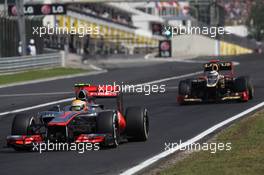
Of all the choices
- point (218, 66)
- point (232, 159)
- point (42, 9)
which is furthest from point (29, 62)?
point (232, 159)

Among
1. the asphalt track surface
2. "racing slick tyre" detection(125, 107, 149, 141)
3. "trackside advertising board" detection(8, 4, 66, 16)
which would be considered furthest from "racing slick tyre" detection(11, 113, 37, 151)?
"trackside advertising board" detection(8, 4, 66, 16)

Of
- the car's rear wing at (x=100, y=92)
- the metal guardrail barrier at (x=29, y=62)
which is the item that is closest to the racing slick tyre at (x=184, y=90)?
the car's rear wing at (x=100, y=92)

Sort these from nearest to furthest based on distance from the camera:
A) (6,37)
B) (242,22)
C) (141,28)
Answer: (6,37), (141,28), (242,22)

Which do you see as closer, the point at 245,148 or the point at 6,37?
the point at 245,148

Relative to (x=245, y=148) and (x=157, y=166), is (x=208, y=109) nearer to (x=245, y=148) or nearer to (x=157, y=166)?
(x=245, y=148)

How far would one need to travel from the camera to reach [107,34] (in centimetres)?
7744

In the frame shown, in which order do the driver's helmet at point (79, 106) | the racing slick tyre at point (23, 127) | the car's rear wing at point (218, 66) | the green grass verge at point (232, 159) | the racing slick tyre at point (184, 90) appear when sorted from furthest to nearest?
1. the racing slick tyre at point (184, 90)
2. the car's rear wing at point (218, 66)
3. the driver's helmet at point (79, 106)
4. the racing slick tyre at point (23, 127)
5. the green grass verge at point (232, 159)

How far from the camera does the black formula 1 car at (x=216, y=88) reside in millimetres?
21359

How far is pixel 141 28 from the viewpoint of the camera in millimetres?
96438

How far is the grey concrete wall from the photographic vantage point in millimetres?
73062

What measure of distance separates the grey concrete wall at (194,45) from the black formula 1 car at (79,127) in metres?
59.4

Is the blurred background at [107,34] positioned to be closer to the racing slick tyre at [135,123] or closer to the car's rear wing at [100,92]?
the car's rear wing at [100,92]

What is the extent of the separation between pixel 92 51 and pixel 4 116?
46.6 m

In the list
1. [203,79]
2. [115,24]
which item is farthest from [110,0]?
[203,79]
